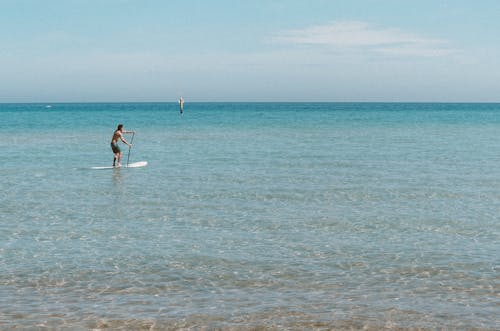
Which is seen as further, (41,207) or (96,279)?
(41,207)

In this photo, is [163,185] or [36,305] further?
[163,185]

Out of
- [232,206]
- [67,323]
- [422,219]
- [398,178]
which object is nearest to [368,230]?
[422,219]

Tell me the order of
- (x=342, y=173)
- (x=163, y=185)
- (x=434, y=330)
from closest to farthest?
(x=434, y=330)
(x=163, y=185)
(x=342, y=173)

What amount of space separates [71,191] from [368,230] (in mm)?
11610

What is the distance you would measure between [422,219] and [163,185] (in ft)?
34.8

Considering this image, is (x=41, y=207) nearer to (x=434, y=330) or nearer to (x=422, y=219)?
(x=422, y=219)

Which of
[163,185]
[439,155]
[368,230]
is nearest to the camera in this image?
[368,230]

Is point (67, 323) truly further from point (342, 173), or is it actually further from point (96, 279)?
point (342, 173)

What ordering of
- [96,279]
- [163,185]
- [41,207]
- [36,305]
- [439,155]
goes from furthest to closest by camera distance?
1. [439,155]
2. [163,185]
3. [41,207]
4. [96,279]
5. [36,305]

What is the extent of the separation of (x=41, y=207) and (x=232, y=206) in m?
5.94

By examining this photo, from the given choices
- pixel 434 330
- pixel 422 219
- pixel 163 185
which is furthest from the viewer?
pixel 163 185

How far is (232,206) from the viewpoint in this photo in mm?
18031

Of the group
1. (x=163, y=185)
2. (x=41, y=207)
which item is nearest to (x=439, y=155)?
(x=163, y=185)

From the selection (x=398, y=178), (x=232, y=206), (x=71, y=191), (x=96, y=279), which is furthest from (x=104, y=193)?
(x=398, y=178)
